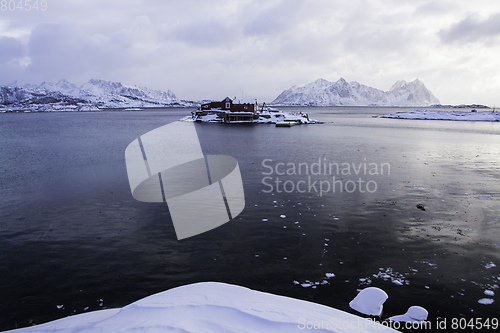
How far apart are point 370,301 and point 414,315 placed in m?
0.96

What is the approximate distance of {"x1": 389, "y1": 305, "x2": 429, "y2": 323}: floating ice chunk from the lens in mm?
6477

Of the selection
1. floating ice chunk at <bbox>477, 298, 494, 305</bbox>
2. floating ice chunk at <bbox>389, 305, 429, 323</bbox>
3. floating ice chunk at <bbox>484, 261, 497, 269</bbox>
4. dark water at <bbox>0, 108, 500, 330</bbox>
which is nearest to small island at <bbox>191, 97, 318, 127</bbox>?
dark water at <bbox>0, 108, 500, 330</bbox>

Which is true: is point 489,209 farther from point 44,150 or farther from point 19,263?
point 44,150

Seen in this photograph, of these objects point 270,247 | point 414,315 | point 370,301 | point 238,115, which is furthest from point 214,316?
point 238,115

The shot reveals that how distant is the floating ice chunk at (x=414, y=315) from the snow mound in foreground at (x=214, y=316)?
114cm

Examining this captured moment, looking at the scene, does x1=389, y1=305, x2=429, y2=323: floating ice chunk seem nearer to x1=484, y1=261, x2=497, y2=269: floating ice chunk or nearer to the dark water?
the dark water

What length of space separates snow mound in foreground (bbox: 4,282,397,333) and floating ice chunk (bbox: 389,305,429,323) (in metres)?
1.14

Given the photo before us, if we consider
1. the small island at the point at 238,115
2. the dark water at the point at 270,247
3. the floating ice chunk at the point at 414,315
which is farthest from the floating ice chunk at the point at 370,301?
the small island at the point at 238,115

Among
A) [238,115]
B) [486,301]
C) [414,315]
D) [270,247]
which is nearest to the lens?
[414,315]

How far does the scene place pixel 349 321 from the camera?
5.49 meters

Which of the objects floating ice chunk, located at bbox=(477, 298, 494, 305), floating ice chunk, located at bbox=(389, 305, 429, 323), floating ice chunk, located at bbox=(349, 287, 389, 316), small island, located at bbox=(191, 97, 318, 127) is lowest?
floating ice chunk, located at bbox=(477, 298, 494, 305)

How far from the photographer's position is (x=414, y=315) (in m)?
6.55

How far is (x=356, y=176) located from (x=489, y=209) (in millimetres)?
7995

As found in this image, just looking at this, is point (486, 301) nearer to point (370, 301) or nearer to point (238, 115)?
point (370, 301)
